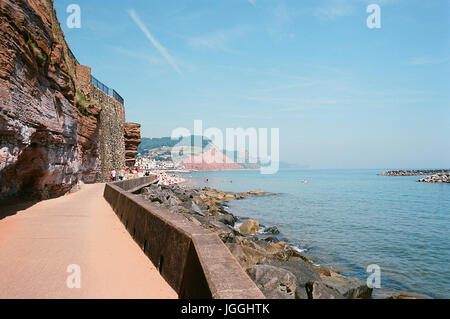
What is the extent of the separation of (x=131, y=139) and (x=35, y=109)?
29.9m

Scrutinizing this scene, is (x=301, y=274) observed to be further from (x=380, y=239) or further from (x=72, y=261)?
(x=380, y=239)

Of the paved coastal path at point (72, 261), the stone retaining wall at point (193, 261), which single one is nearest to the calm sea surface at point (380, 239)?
the stone retaining wall at point (193, 261)

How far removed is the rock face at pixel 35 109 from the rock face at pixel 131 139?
1895cm

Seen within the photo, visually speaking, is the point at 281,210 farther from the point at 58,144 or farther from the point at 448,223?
the point at 58,144

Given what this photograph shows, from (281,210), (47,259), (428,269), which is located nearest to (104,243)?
(47,259)

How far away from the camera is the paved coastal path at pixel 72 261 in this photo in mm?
4168

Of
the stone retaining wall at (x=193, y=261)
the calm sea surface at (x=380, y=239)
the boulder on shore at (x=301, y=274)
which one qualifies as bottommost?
the calm sea surface at (x=380, y=239)

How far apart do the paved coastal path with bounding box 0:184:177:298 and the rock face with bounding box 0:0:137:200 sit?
2.01 m

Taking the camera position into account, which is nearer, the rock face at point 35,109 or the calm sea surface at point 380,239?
the rock face at point 35,109

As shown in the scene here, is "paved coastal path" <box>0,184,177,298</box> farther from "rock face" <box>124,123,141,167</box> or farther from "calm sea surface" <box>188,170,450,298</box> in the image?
"rock face" <box>124,123,141,167</box>

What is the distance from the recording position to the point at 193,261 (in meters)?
3.71

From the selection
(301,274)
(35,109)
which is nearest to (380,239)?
(301,274)

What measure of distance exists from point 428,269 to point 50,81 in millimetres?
15801

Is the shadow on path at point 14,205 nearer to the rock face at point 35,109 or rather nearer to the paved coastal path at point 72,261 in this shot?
the rock face at point 35,109
